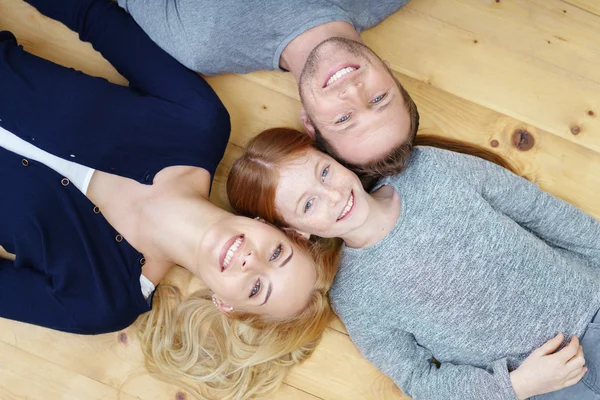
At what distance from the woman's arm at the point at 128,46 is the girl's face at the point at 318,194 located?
419 millimetres

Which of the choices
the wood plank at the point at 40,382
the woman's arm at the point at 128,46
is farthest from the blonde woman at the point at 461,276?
the wood plank at the point at 40,382

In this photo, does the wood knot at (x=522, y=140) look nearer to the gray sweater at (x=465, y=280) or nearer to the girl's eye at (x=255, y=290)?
the gray sweater at (x=465, y=280)

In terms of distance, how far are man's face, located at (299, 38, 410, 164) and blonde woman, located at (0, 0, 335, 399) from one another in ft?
1.16

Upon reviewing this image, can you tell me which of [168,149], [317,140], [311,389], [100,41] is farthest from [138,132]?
[311,389]

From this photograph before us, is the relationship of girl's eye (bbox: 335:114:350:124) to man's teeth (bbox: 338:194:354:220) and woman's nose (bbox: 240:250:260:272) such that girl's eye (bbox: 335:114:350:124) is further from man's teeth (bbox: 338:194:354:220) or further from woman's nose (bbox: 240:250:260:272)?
woman's nose (bbox: 240:250:260:272)

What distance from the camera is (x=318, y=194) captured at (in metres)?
1.55

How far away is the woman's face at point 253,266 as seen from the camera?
146 centimetres

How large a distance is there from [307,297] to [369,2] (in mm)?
1011

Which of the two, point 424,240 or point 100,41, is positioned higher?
point 100,41

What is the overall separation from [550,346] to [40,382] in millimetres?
1700

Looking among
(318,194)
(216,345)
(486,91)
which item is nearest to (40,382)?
(216,345)

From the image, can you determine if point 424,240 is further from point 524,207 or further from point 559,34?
point 559,34

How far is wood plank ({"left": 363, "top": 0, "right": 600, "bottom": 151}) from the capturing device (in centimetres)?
190

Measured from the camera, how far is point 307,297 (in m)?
1.63
